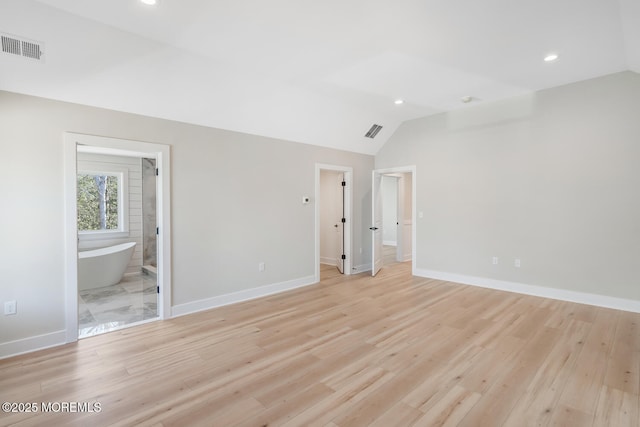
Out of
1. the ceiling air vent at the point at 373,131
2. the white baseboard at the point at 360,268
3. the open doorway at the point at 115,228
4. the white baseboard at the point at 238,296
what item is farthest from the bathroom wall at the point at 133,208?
the ceiling air vent at the point at 373,131

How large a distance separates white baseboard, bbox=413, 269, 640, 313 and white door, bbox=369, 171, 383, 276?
840 millimetres

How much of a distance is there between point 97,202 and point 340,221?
4.95 m

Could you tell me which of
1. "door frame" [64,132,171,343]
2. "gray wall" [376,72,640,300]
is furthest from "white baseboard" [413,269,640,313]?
"door frame" [64,132,171,343]

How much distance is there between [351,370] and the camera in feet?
8.50

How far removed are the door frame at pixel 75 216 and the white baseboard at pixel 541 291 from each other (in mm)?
4468

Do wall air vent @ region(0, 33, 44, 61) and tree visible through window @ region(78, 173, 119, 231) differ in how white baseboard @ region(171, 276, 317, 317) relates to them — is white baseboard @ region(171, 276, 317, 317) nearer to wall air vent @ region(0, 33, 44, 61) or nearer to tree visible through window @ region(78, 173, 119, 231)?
wall air vent @ region(0, 33, 44, 61)

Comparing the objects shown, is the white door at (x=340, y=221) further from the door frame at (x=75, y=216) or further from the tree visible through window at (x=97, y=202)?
the tree visible through window at (x=97, y=202)

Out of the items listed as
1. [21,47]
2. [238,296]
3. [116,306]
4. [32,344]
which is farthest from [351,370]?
[21,47]

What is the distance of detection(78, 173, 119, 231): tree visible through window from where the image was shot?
6008 mm

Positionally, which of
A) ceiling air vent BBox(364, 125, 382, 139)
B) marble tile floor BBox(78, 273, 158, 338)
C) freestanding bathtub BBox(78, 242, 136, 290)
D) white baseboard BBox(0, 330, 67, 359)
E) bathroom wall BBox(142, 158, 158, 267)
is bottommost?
marble tile floor BBox(78, 273, 158, 338)

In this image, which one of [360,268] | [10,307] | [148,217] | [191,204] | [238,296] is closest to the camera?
[10,307]

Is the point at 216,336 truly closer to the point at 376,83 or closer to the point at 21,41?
the point at 21,41

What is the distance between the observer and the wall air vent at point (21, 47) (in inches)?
95.3

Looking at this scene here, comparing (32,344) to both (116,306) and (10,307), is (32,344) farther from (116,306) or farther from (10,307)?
(116,306)
